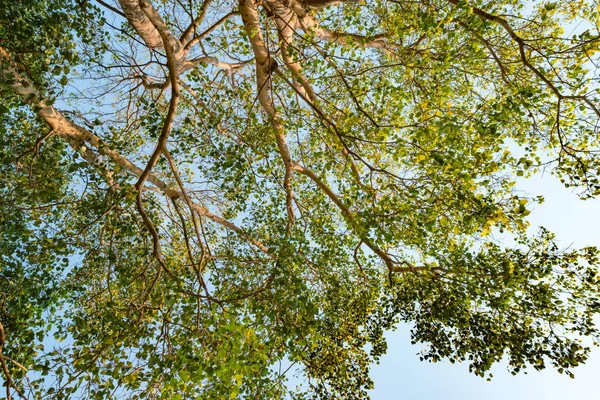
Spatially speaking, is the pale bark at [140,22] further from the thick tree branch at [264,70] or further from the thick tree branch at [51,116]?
the thick tree branch at [51,116]

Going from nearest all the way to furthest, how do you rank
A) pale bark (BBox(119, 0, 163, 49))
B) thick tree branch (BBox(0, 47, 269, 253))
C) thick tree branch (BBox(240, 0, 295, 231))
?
thick tree branch (BBox(0, 47, 269, 253)), pale bark (BBox(119, 0, 163, 49)), thick tree branch (BBox(240, 0, 295, 231))

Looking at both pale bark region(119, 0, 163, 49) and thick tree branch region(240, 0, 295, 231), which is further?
thick tree branch region(240, 0, 295, 231)

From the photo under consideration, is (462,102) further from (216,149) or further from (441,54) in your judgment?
(216,149)

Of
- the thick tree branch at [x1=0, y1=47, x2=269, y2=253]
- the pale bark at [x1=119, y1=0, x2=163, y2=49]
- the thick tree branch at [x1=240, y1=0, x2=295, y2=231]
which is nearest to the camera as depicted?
the thick tree branch at [x1=0, y1=47, x2=269, y2=253]

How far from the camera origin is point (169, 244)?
8.85 meters

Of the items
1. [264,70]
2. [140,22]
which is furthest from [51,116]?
[264,70]

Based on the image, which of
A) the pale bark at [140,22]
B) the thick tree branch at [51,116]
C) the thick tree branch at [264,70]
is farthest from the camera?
the thick tree branch at [264,70]

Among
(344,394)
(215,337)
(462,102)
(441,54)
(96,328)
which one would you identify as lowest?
(96,328)

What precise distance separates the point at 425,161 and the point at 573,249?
2629 millimetres

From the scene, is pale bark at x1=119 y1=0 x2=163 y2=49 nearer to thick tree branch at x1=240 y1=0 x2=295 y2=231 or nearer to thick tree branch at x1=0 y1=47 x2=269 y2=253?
thick tree branch at x1=240 y1=0 x2=295 y2=231

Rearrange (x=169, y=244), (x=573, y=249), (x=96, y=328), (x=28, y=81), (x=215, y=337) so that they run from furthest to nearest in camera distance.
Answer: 1. (x=169, y=244)
2. (x=573, y=249)
3. (x=96, y=328)
4. (x=215, y=337)
5. (x=28, y=81)

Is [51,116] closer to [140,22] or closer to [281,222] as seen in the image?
[140,22]

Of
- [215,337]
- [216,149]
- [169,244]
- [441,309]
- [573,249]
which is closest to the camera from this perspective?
[215,337]

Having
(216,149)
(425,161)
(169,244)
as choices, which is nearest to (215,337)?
(216,149)
